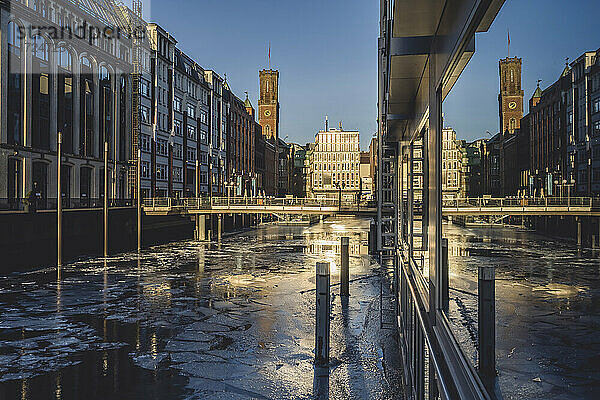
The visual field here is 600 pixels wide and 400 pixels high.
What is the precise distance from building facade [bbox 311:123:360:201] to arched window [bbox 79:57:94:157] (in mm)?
84855

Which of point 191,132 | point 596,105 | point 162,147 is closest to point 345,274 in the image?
point 596,105

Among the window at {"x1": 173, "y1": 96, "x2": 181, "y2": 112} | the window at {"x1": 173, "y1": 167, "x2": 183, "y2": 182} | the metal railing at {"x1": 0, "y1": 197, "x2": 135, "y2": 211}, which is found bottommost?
the metal railing at {"x1": 0, "y1": 197, "x2": 135, "y2": 211}

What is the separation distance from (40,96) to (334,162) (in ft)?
311

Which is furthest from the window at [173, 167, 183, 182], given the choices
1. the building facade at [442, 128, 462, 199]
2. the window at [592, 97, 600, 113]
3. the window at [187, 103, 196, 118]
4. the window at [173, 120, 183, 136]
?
the window at [592, 97, 600, 113]

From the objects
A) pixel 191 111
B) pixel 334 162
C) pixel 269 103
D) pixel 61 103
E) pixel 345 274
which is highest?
pixel 269 103

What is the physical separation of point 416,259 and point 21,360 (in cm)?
1023

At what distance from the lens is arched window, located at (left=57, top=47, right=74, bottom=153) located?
45.6m

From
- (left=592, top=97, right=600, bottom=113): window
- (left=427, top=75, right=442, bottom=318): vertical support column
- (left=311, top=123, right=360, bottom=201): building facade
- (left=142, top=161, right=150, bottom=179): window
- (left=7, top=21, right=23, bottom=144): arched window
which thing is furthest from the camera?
(left=311, top=123, right=360, bottom=201): building facade

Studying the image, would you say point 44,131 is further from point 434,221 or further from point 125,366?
point 434,221

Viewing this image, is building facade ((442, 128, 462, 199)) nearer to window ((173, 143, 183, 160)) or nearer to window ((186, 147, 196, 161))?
window ((173, 143, 183, 160))

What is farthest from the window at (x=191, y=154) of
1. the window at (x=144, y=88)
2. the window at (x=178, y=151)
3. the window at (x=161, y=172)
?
the window at (x=144, y=88)

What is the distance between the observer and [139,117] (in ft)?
187

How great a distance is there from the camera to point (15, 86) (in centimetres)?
4038

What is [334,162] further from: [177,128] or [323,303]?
[323,303]
